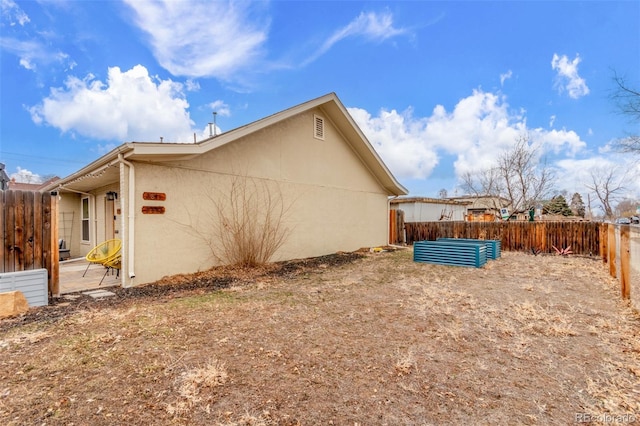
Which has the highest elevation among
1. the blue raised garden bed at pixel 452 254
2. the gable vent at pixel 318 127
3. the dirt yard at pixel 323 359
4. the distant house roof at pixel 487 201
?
the gable vent at pixel 318 127

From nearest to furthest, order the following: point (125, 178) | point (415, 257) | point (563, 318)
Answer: point (563, 318)
point (125, 178)
point (415, 257)

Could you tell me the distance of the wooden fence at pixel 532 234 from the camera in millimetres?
11469

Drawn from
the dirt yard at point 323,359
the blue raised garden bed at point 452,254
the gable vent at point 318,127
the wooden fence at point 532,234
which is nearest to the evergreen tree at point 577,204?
the wooden fence at point 532,234

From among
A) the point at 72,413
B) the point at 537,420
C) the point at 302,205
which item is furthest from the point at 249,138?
the point at 537,420

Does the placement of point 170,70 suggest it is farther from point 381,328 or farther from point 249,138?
point 381,328

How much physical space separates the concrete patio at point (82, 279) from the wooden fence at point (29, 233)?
93 centimetres

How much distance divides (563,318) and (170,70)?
51.7ft

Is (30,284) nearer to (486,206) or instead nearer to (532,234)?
(532,234)

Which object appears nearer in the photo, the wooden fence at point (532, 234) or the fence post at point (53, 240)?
the fence post at point (53, 240)

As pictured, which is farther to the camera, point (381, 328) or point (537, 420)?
point (381, 328)

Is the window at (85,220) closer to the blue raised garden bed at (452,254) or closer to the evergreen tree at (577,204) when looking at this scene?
the blue raised garden bed at (452,254)

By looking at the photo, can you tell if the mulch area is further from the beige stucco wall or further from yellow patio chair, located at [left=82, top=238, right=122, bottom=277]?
yellow patio chair, located at [left=82, top=238, right=122, bottom=277]

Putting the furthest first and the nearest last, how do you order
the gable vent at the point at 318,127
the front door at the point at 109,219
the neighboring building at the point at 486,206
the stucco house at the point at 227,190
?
the neighboring building at the point at 486,206, the gable vent at the point at 318,127, the front door at the point at 109,219, the stucco house at the point at 227,190

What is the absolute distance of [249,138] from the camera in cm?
863
